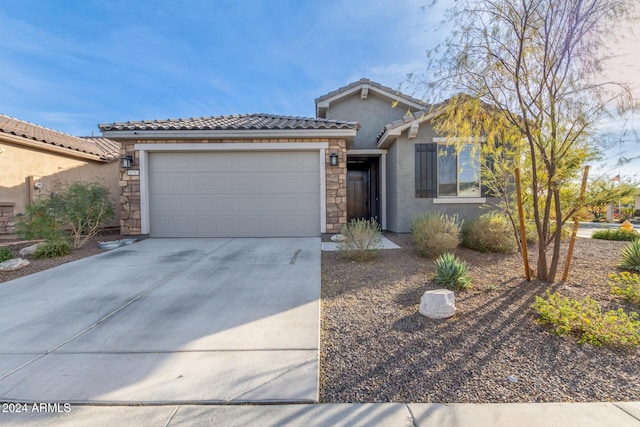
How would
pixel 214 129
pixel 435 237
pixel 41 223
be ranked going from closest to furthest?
1. pixel 435 237
2. pixel 41 223
3. pixel 214 129

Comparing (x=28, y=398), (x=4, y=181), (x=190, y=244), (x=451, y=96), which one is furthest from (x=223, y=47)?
(x=28, y=398)

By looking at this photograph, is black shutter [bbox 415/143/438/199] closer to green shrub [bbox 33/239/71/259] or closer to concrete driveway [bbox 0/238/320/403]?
concrete driveway [bbox 0/238/320/403]

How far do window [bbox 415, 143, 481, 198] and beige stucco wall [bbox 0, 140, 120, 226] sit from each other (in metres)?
10.5

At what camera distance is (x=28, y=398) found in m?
1.97

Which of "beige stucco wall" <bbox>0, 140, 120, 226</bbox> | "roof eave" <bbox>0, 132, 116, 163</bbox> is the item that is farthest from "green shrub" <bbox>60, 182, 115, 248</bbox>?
"roof eave" <bbox>0, 132, 116, 163</bbox>

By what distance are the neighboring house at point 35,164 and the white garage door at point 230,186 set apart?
348 centimetres

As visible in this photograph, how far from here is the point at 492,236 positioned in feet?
20.3

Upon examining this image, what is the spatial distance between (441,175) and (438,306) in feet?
20.4

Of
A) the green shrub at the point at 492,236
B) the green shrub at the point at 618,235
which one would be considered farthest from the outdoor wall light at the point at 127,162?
the green shrub at the point at 618,235

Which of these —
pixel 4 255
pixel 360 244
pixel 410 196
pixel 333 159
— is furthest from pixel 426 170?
pixel 4 255

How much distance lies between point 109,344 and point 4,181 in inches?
353

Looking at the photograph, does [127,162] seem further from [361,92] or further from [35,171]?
[361,92]

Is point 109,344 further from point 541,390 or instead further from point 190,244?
point 190,244

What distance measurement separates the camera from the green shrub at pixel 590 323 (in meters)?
2.54
